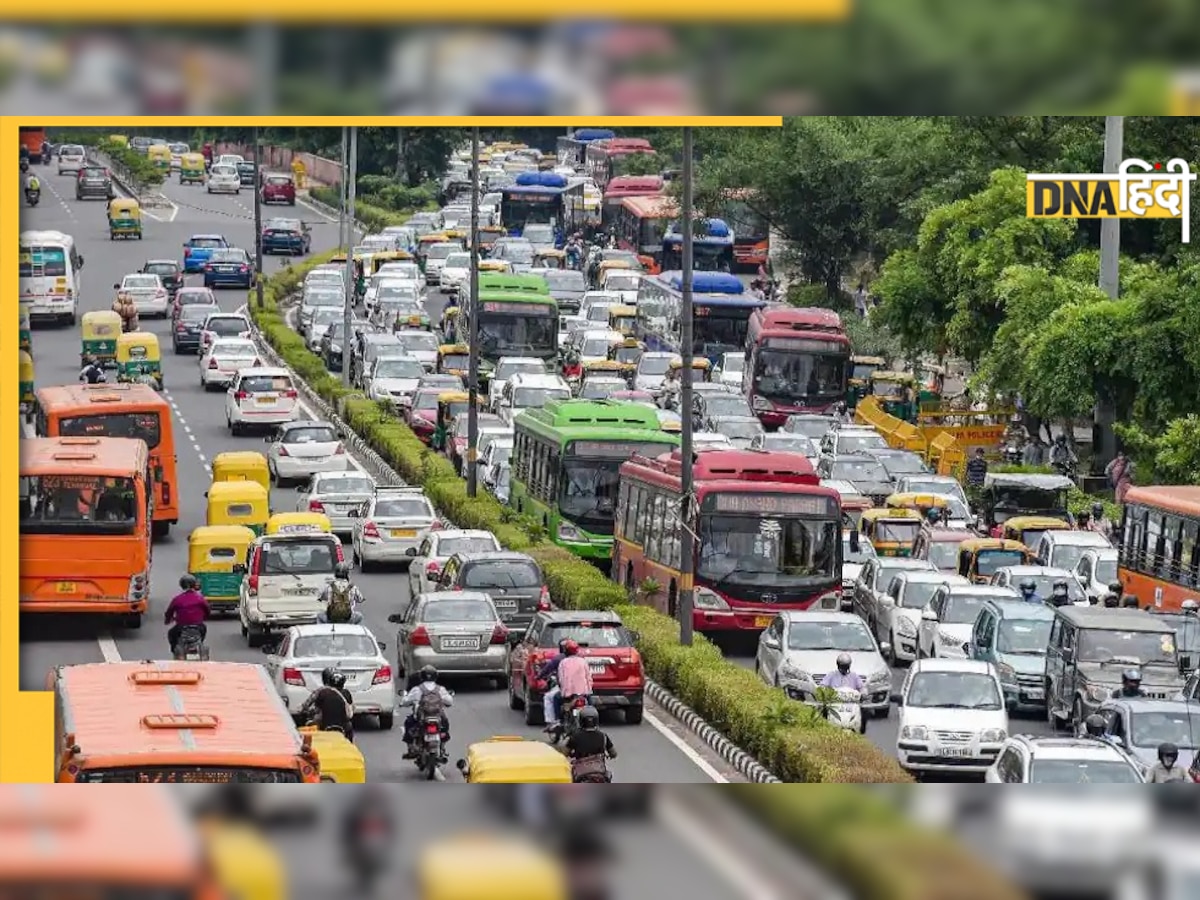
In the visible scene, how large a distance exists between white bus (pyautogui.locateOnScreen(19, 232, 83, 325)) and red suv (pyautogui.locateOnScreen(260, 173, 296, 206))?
15924mm

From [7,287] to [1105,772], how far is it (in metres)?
10.4

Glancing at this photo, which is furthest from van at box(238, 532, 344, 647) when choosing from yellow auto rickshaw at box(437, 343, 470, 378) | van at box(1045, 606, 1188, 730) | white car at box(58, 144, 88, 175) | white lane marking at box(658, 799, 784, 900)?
yellow auto rickshaw at box(437, 343, 470, 378)

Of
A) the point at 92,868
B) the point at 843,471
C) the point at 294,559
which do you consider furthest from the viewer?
the point at 843,471

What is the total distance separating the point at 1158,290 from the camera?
4416 centimetres

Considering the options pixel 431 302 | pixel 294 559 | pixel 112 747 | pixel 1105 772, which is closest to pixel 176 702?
pixel 112 747

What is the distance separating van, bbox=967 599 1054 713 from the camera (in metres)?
30.1

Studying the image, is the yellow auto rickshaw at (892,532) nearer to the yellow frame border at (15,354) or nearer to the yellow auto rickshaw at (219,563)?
the yellow auto rickshaw at (219,563)

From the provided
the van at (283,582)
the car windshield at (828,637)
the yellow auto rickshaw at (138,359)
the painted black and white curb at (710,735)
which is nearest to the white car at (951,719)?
the painted black and white curb at (710,735)

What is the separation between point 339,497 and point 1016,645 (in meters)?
16.7

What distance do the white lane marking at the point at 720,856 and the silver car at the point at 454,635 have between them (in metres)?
25.7

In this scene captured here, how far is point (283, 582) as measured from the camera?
33.9 metres

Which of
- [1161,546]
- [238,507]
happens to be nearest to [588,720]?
[1161,546]

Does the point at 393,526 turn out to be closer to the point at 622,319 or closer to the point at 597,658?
the point at 597,658

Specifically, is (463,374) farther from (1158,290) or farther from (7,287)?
(7,287)
